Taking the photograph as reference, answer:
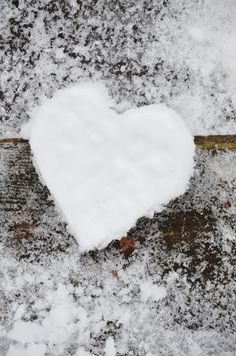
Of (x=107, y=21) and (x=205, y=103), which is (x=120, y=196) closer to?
(x=205, y=103)

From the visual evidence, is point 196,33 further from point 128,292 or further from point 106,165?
point 128,292

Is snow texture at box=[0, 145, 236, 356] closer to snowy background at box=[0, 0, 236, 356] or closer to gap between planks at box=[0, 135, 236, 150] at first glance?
snowy background at box=[0, 0, 236, 356]

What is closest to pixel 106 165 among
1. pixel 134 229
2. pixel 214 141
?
pixel 134 229

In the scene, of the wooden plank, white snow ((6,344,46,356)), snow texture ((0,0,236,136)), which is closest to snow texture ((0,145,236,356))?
white snow ((6,344,46,356))

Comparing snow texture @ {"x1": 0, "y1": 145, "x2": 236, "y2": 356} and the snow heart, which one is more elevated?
the snow heart

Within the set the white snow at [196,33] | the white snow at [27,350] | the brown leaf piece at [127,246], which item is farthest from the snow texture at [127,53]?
the white snow at [27,350]

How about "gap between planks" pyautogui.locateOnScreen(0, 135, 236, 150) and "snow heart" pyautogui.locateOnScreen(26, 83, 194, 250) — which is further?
"gap between planks" pyautogui.locateOnScreen(0, 135, 236, 150)

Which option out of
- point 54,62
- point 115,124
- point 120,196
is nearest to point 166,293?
point 120,196

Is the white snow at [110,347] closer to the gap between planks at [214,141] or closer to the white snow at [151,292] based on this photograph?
the white snow at [151,292]
